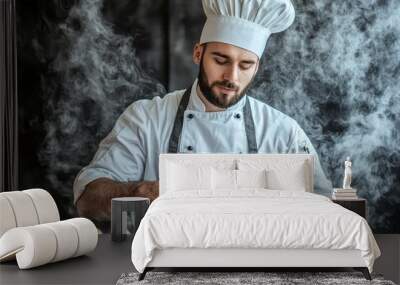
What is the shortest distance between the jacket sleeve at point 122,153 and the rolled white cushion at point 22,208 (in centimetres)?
139

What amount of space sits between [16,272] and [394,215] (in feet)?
12.9

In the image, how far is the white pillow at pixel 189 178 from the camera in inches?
246

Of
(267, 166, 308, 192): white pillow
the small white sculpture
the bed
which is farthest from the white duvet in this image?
the small white sculpture

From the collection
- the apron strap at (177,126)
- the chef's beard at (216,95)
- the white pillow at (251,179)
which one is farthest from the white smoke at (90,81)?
the white pillow at (251,179)

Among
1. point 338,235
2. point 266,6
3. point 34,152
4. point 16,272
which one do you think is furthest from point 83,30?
point 338,235

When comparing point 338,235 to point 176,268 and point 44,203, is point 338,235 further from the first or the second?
point 44,203

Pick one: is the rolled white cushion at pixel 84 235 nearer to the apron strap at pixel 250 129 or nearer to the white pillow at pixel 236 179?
the white pillow at pixel 236 179

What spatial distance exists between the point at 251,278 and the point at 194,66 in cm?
274

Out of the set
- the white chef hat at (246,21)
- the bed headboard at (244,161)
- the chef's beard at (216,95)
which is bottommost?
the bed headboard at (244,161)

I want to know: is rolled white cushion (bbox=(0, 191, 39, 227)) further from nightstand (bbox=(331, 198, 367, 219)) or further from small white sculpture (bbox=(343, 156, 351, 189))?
small white sculpture (bbox=(343, 156, 351, 189))

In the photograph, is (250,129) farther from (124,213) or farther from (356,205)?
(124,213)

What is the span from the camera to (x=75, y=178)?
691cm

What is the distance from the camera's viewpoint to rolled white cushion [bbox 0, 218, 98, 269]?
4.97 m

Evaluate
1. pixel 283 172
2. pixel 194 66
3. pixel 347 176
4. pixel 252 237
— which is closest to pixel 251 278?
pixel 252 237
